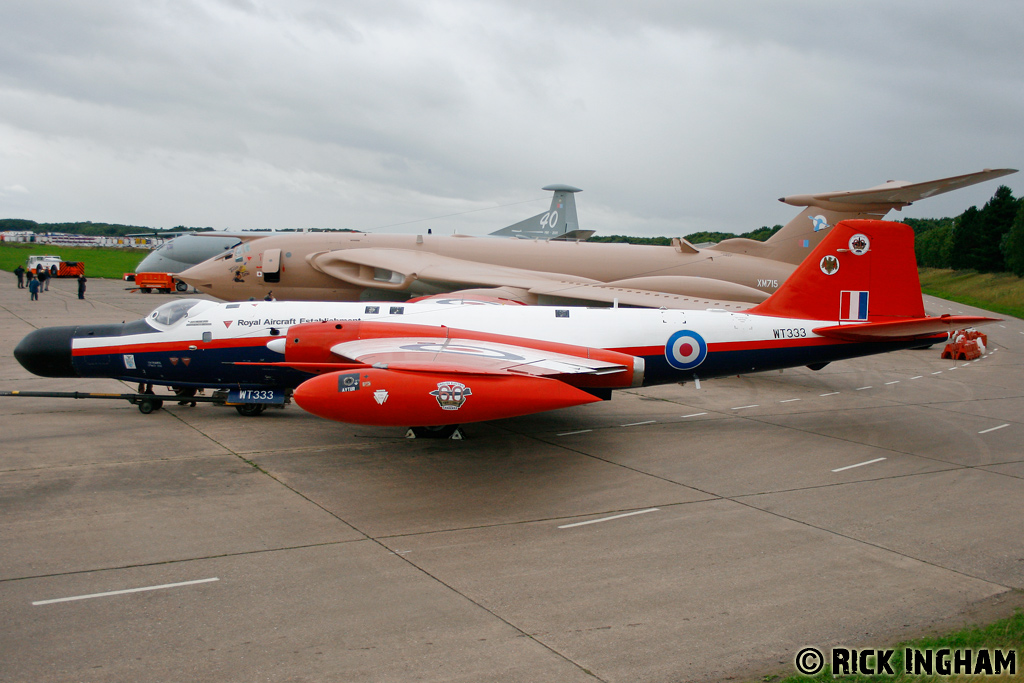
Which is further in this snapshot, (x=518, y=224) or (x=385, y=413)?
(x=518, y=224)

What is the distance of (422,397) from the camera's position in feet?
32.9

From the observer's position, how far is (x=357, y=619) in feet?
21.4

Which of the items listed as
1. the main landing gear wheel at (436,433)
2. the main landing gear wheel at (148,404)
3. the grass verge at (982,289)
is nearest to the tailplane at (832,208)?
the main landing gear wheel at (436,433)

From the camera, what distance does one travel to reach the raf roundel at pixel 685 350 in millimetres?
13727

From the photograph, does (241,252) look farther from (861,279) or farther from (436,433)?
(861,279)

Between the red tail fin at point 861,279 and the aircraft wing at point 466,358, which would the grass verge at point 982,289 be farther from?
the aircraft wing at point 466,358

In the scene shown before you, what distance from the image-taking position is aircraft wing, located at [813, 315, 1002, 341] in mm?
13016

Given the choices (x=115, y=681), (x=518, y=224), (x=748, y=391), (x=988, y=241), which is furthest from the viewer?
(x=988, y=241)

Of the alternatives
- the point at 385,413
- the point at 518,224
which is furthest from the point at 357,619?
the point at 518,224

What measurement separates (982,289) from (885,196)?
179 ft

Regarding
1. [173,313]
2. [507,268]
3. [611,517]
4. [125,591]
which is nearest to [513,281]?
[507,268]

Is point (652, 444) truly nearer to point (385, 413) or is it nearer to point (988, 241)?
point (385, 413)

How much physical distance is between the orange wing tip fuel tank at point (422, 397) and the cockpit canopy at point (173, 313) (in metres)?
6.04

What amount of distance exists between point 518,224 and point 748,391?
34.4m
